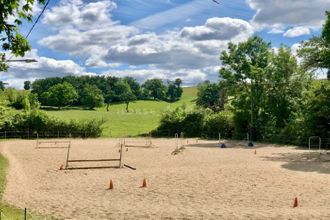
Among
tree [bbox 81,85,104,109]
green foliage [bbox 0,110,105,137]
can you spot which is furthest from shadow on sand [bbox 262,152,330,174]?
tree [bbox 81,85,104,109]

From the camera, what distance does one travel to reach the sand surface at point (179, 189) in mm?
13398

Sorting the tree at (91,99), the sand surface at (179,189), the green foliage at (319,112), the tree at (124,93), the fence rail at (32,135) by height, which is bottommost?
the sand surface at (179,189)

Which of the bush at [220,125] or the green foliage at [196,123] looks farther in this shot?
the green foliage at [196,123]

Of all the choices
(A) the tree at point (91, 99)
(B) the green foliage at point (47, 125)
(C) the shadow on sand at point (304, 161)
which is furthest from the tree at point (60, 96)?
(C) the shadow on sand at point (304, 161)

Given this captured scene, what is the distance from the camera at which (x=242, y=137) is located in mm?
47312

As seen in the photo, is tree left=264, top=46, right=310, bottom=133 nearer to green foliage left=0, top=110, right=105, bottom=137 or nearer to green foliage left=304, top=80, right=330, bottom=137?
green foliage left=304, top=80, right=330, bottom=137

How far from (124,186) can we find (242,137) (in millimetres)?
30610

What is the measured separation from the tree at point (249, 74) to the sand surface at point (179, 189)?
1727 cm

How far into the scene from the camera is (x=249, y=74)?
43.2 metres

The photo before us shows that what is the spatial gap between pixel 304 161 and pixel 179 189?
12564mm

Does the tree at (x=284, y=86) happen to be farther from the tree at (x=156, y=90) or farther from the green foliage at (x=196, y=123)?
the tree at (x=156, y=90)

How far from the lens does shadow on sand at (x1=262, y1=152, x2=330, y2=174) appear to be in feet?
77.2

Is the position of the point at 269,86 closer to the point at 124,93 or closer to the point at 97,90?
the point at 97,90

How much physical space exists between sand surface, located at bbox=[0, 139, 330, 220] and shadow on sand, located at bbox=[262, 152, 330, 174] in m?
0.06
